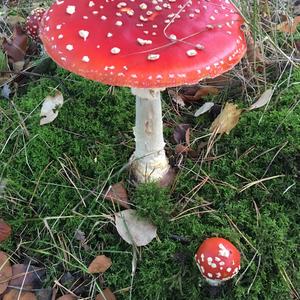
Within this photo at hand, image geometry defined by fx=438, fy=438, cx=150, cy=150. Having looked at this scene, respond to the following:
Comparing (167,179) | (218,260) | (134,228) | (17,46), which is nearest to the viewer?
(218,260)

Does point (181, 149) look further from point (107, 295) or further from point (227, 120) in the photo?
point (107, 295)

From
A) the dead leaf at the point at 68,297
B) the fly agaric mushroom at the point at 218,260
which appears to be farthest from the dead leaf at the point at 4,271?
the fly agaric mushroom at the point at 218,260

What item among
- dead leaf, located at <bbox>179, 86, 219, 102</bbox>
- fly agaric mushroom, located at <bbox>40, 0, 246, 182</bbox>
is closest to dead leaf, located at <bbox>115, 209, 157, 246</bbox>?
fly agaric mushroom, located at <bbox>40, 0, 246, 182</bbox>

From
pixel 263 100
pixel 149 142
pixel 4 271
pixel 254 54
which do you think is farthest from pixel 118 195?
pixel 254 54

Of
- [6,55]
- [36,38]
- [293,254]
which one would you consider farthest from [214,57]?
[6,55]

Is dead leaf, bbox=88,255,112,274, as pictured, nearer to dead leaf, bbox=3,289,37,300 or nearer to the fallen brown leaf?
dead leaf, bbox=3,289,37,300

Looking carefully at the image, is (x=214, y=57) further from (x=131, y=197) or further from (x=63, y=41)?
(x=131, y=197)
